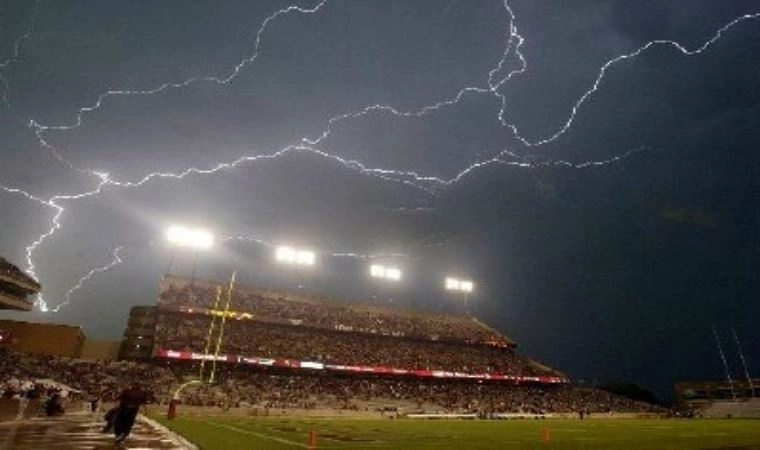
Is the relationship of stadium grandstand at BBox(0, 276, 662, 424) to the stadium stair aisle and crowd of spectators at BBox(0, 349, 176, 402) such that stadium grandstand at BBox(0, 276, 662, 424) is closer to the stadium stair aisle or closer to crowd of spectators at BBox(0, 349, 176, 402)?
crowd of spectators at BBox(0, 349, 176, 402)

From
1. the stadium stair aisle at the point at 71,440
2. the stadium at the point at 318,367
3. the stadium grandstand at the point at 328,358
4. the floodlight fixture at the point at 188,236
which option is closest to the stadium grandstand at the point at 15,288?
the stadium at the point at 318,367

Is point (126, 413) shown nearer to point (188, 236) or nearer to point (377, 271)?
point (188, 236)

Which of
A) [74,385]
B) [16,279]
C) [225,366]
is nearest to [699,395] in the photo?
[225,366]

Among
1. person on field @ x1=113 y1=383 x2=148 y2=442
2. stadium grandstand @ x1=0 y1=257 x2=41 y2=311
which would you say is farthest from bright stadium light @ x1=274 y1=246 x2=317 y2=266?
person on field @ x1=113 y1=383 x2=148 y2=442

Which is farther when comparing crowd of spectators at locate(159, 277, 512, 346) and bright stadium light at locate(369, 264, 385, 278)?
bright stadium light at locate(369, 264, 385, 278)

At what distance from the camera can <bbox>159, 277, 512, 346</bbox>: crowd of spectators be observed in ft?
214

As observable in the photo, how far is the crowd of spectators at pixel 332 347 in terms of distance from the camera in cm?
5859

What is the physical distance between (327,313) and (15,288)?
34.1m

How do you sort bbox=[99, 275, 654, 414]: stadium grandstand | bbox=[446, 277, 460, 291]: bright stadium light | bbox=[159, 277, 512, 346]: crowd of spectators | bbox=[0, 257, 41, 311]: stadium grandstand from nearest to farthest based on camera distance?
bbox=[99, 275, 654, 414]: stadium grandstand → bbox=[0, 257, 41, 311]: stadium grandstand → bbox=[159, 277, 512, 346]: crowd of spectators → bbox=[446, 277, 460, 291]: bright stadium light

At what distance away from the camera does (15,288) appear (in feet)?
190

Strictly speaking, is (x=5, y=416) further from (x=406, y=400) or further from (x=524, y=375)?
(x=524, y=375)

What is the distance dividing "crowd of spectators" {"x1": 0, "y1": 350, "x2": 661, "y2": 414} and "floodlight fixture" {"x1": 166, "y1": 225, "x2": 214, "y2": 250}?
11.9 meters

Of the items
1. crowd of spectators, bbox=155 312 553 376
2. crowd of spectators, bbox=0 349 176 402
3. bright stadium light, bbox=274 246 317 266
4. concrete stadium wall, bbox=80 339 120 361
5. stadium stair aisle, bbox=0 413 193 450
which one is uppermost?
bright stadium light, bbox=274 246 317 266

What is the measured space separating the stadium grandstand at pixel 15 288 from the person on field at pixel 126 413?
1938 inches
